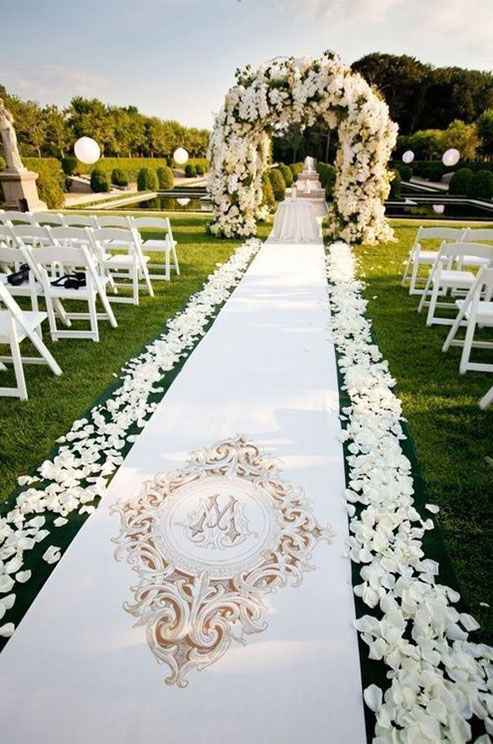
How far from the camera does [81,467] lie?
265 cm

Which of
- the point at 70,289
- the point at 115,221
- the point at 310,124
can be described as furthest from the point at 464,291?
the point at 310,124

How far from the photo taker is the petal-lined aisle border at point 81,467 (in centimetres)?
202

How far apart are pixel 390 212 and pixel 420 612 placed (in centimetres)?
1628

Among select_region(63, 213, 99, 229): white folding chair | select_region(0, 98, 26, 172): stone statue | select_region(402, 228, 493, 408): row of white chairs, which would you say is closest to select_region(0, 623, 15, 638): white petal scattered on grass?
select_region(402, 228, 493, 408): row of white chairs

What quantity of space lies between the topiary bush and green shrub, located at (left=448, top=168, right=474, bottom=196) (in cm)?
2090

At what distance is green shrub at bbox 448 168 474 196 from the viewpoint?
20.1m

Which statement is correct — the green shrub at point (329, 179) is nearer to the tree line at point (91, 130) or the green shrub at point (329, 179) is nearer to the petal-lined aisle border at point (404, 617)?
the petal-lined aisle border at point (404, 617)

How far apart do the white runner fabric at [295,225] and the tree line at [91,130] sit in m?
24.8

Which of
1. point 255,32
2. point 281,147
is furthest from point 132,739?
point 281,147

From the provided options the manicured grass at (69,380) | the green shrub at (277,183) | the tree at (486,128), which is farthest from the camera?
the tree at (486,128)

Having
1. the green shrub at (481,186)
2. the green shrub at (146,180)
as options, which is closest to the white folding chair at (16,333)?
the green shrub at (481,186)

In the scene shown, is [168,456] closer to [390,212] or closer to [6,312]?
[6,312]

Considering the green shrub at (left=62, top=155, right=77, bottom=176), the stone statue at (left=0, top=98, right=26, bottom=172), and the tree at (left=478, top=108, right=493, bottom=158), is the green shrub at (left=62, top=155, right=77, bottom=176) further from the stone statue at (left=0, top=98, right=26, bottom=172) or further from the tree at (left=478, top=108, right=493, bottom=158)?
the tree at (left=478, top=108, right=493, bottom=158)

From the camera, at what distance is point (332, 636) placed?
1.68 metres
